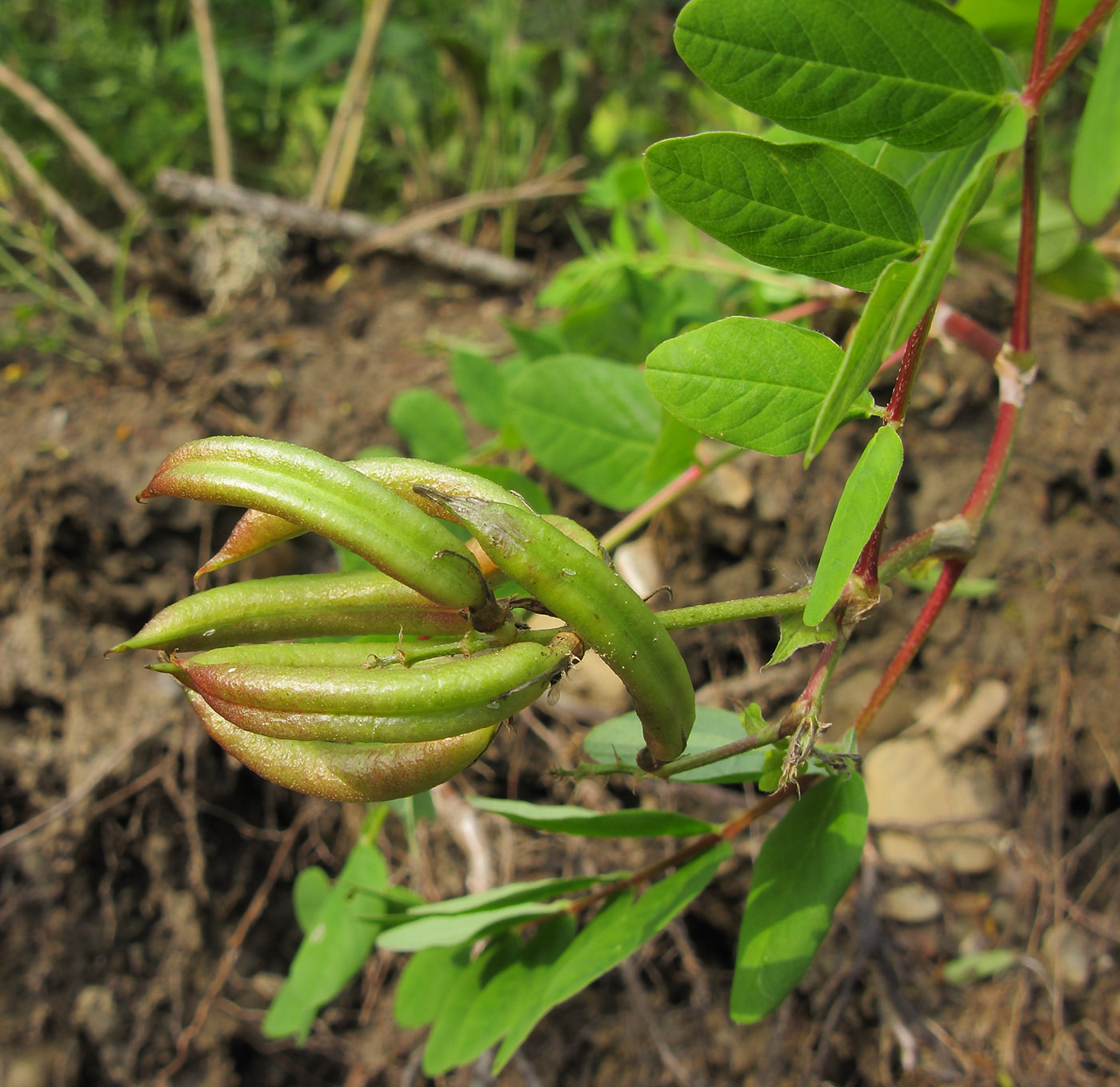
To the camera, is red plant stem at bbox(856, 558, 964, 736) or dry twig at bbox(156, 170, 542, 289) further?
dry twig at bbox(156, 170, 542, 289)

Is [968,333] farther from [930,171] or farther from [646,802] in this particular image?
[646,802]

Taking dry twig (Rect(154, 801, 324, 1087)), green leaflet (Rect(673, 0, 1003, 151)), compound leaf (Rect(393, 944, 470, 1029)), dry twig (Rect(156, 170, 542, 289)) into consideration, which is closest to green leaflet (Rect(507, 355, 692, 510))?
green leaflet (Rect(673, 0, 1003, 151))

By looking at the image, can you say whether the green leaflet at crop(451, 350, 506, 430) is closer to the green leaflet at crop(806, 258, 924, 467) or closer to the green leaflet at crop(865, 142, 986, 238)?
the green leaflet at crop(865, 142, 986, 238)

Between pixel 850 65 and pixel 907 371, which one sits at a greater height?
pixel 850 65

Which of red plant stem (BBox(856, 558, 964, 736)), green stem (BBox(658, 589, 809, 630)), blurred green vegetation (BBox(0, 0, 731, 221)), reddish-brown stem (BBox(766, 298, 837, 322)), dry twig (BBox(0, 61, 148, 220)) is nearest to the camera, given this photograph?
green stem (BBox(658, 589, 809, 630))

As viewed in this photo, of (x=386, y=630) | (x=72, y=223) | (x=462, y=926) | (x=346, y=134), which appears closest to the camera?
(x=386, y=630)

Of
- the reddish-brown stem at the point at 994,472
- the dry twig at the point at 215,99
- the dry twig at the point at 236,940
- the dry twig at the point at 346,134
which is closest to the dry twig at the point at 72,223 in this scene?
the dry twig at the point at 215,99

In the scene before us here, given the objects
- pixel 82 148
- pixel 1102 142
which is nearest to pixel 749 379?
pixel 1102 142

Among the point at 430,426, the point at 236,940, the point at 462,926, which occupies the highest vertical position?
the point at 430,426
